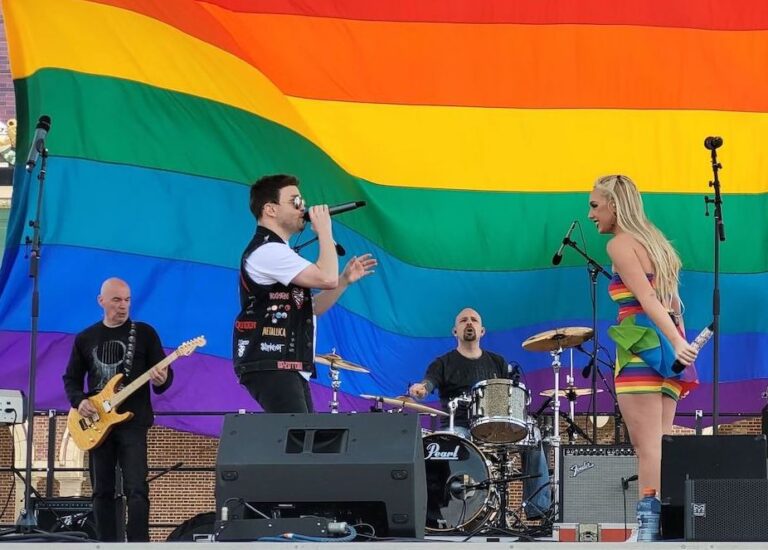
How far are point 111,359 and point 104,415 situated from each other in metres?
0.32

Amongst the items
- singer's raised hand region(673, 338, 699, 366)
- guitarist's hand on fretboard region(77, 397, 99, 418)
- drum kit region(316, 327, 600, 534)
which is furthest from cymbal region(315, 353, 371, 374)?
singer's raised hand region(673, 338, 699, 366)

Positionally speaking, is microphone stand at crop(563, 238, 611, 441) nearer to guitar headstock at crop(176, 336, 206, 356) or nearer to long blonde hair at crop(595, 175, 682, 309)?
guitar headstock at crop(176, 336, 206, 356)

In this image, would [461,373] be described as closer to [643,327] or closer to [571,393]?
[571,393]

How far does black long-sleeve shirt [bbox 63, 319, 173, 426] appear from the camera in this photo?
277 inches

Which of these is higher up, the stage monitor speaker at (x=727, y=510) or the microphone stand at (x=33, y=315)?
the microphone stand at (x=33, y=315)

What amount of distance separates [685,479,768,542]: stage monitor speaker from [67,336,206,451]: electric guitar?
3.41 metres

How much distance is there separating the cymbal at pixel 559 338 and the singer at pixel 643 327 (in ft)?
7.63

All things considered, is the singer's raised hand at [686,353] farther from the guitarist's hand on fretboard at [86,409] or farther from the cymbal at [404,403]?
the guitarist's hand on fretboard at [86,409]

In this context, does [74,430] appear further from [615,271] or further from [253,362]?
[615,271]

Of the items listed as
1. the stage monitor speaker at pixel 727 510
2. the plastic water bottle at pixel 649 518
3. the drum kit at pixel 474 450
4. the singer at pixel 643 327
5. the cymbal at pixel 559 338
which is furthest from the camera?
the cymbal at pixel 559 338

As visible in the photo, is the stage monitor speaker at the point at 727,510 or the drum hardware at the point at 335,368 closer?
the stage monitor speaker at the point at 727,510

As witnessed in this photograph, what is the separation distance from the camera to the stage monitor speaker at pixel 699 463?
4.75 metres

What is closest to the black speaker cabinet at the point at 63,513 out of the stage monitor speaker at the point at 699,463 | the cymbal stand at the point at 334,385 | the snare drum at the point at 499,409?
the cymbal stand at the point at 334,385
